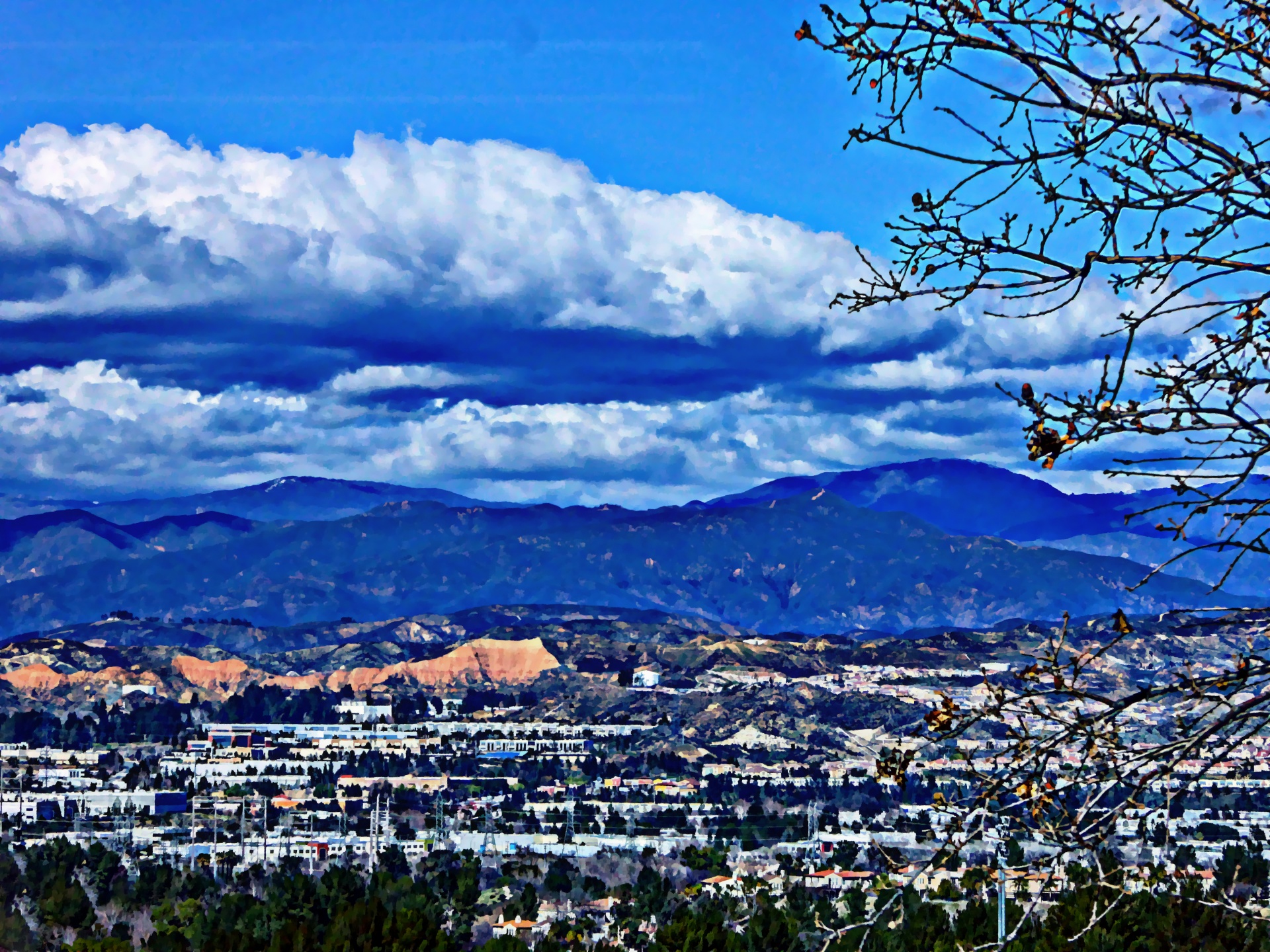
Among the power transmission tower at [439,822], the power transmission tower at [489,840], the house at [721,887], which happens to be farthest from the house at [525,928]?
the power transmission tower at [439,822]

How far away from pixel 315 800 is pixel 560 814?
19.6 meters

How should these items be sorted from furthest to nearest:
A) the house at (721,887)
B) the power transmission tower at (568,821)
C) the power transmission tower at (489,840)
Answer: the power transmission tower at (568,821) < the power transmission tower at (489,840) < the house at (721,887)

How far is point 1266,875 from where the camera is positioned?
39688 mm

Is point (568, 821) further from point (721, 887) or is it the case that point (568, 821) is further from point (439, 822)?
point (721, 887)

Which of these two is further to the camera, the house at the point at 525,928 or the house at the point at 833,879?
the house at the point at 833,879

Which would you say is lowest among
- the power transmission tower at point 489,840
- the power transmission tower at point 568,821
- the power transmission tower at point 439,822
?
the power transmission tower at point 568,821

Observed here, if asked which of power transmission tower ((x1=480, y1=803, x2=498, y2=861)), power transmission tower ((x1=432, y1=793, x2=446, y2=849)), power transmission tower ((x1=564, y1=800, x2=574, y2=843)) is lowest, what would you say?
power transmission tower ((x1=564, y1=800, x2=574, y2=843))

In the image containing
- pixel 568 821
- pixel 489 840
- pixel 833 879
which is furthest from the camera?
Result: pixel 568 821

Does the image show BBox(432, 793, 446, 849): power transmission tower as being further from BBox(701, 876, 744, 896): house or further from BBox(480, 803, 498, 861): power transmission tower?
BBox(701, 876, 744, 896): house

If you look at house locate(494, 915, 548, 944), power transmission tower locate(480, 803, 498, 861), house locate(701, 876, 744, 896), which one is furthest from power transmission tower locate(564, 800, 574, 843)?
house locate(494, 915, 548, 944)

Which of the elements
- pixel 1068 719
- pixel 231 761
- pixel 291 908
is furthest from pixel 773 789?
pixel 1068 719

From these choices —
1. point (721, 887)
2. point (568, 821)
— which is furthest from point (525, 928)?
point (568, 821)

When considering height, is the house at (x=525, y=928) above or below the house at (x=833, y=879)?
above

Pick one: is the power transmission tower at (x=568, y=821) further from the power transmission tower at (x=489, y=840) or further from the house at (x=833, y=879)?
the house at (x=833, y=879)
